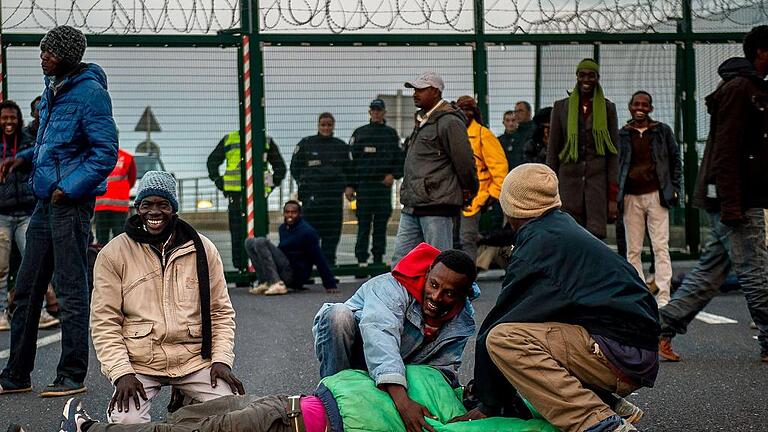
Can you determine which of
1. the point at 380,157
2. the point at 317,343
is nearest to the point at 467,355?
the point at 317,343

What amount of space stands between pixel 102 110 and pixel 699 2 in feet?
27.1

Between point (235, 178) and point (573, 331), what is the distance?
8226 millimetres

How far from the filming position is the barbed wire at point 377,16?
1216cm

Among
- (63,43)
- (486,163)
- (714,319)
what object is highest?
(63,43)

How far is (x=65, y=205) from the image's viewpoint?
22.0ft

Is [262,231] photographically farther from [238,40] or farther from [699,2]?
[699,2]

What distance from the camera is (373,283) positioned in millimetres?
5398

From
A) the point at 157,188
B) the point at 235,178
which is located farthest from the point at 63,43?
the point at 235,178

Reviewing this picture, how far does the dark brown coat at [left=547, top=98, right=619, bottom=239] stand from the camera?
365 inches

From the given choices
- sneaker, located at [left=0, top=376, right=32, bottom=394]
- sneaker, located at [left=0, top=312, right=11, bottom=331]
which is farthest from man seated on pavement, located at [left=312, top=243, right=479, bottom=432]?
sneaker, located at [left=0, top=312, right=11, bottom=331]

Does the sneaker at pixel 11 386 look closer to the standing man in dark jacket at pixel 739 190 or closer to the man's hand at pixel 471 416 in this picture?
the man's hand at pixel 471 416

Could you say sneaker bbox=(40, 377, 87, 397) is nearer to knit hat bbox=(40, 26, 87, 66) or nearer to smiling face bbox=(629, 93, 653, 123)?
knit hat bbox=(40, 26, 87, 66)

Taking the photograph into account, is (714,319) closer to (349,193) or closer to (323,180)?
(349,193)

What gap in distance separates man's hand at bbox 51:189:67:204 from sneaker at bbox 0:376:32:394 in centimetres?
108
